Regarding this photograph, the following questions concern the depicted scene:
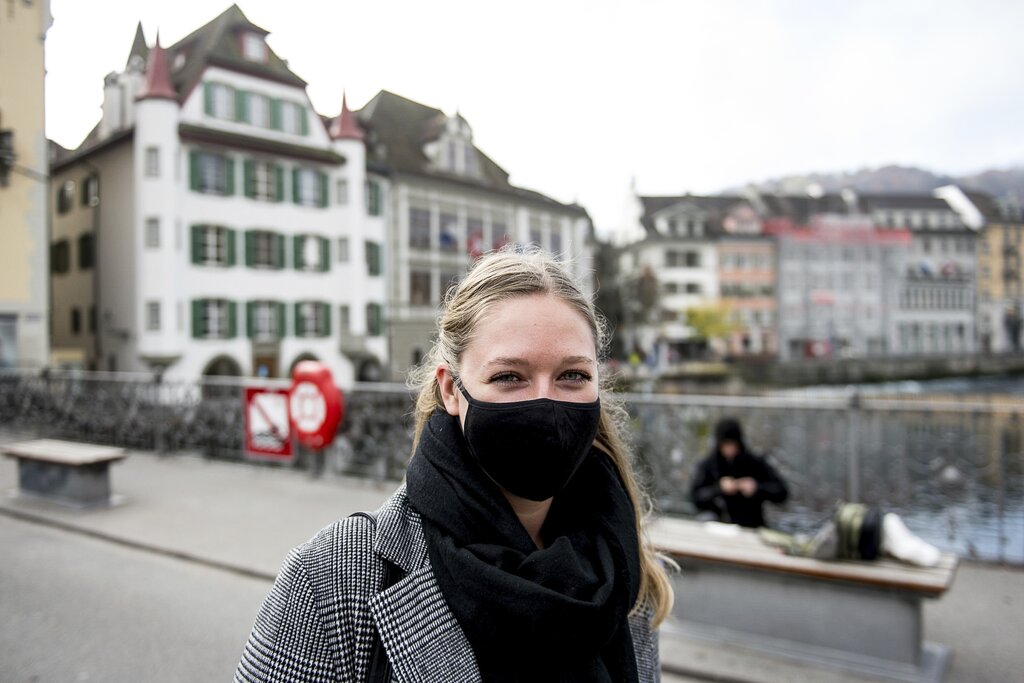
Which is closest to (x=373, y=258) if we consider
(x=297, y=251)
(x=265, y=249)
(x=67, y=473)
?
(x=297, y=251)

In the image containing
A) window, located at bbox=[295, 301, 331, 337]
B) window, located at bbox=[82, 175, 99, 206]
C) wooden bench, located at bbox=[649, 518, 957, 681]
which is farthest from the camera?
window, located at bbox=[295, 301, 331, 337]

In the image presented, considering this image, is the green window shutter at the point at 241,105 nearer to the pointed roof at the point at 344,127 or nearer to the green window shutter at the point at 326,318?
the pointed roof at the point at 344,127

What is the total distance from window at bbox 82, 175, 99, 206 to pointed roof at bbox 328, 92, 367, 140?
1013 cm

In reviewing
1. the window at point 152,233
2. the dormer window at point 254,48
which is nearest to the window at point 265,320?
the window at point 152,233

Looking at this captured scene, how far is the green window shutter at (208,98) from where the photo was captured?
90.3 ft

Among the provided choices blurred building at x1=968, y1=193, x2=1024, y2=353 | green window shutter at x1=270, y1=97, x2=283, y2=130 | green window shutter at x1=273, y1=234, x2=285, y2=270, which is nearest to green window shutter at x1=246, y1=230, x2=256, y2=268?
green window shutter at x1=273, y1=234, x2=285, y2=270

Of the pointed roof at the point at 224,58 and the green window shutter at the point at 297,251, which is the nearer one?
the pointed roof at the point at 224,58

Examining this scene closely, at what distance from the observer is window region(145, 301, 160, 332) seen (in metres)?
26.4

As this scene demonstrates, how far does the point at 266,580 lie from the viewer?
5.56 m

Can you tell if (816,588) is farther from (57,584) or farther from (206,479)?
(206,479)

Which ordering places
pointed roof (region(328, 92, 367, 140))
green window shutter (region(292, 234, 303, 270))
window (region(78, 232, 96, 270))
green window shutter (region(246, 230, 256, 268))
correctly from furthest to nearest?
1. pointed roof (region(328, 92, 367, 140))
2. green window shutter (region(292, 234, 303, 270))
3. green window shutter (region(246, 230, 256, 268))
4. window (region(78, 232, 96, 270))

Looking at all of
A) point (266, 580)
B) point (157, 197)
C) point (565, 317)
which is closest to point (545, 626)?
point (565, 317)

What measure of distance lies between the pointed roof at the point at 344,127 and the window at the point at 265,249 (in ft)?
18.0

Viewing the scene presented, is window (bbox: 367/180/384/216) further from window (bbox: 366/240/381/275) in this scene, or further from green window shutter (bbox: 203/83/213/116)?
green window shutter (bbox: 203/83/213/116)
